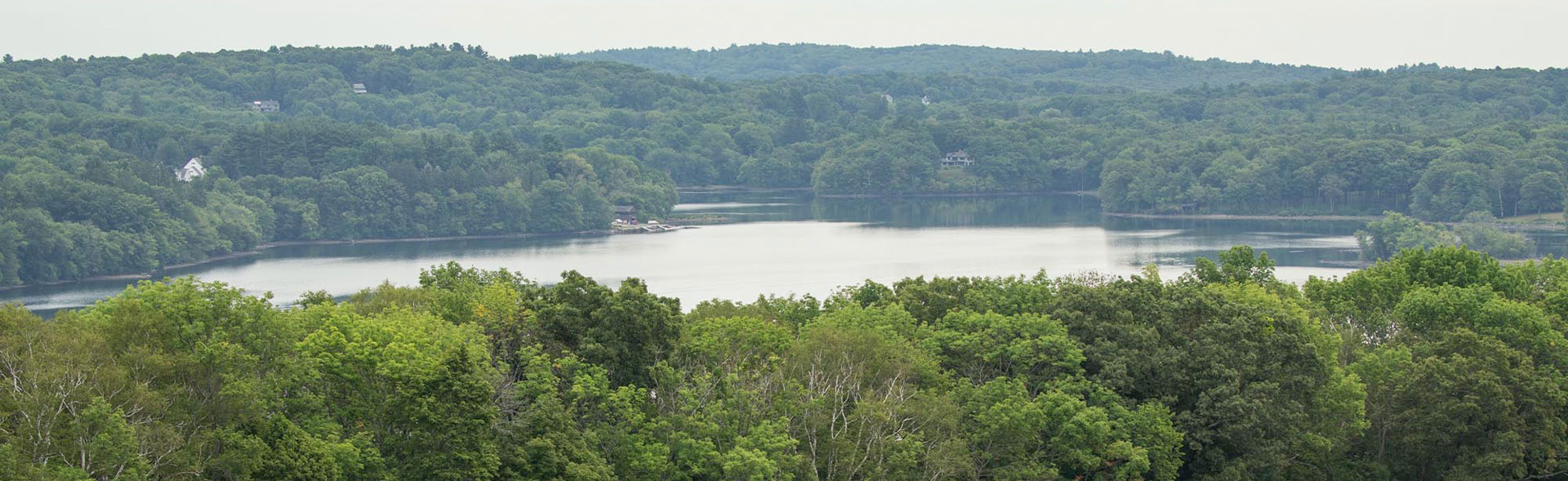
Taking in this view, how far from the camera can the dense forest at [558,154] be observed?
100 m

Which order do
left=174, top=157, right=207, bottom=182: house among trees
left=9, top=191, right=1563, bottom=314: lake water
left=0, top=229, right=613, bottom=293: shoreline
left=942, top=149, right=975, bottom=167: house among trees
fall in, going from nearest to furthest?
left=9, top=191, right=1563, bottom=314: lake water, left=0, top=229, right=613, bottom=293: shoreline, left=174, top=157, right=207, bottom=182: house among trees, left=942, top=149, right=975, bottom=167: house among trees

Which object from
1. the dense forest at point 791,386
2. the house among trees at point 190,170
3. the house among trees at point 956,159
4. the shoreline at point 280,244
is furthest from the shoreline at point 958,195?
the dense forest at point 791,386

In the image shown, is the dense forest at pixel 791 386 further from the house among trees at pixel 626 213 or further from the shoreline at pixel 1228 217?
the shoreline at pixel 1228 217

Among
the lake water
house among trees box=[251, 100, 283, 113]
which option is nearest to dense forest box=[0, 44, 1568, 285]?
house among trees box=[251, 100, 283, 113]

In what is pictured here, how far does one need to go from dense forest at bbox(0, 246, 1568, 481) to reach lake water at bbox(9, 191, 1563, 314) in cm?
3625

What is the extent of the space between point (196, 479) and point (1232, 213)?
113 m

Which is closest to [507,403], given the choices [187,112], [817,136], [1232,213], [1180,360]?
[1180,360]

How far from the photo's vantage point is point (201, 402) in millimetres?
24516

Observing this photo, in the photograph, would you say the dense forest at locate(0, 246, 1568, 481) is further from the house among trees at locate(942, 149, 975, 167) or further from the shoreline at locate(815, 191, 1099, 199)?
the house among trees at locate(942, 149, 975, 167)

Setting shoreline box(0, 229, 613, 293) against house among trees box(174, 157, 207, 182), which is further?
house among trees box(174, 157, 207, 182)

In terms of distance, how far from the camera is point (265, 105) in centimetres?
18350

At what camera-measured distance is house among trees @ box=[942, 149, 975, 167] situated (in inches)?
6467

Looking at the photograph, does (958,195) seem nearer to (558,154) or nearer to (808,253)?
(558,154)

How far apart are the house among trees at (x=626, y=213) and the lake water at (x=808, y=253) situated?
736 centimetres
